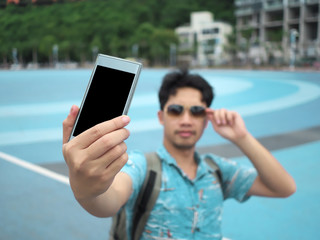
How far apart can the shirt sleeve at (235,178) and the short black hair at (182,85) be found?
429 millimetres

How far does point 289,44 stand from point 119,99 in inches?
2892

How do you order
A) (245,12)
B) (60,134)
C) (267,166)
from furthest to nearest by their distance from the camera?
(245,12) → (60,134) → (267,166)

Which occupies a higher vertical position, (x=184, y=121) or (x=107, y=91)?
(x=107, y=91)

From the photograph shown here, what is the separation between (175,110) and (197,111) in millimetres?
138

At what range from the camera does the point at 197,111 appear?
2.07m

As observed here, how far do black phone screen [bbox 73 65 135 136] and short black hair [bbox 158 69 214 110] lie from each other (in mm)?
1130

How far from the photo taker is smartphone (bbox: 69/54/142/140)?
1.04 meters

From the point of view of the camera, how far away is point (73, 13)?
5.46 feet

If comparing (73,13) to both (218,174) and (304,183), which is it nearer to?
(218,174)

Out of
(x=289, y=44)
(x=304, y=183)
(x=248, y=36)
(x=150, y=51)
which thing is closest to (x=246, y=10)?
(x=248, y=36)

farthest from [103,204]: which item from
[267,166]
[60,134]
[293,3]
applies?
[293,3]

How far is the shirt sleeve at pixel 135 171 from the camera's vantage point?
1803mm

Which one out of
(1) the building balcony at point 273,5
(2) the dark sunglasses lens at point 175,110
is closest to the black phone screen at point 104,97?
(2) the dark sunglasses lens at point 175,110

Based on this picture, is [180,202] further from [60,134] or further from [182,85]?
[60,134]
